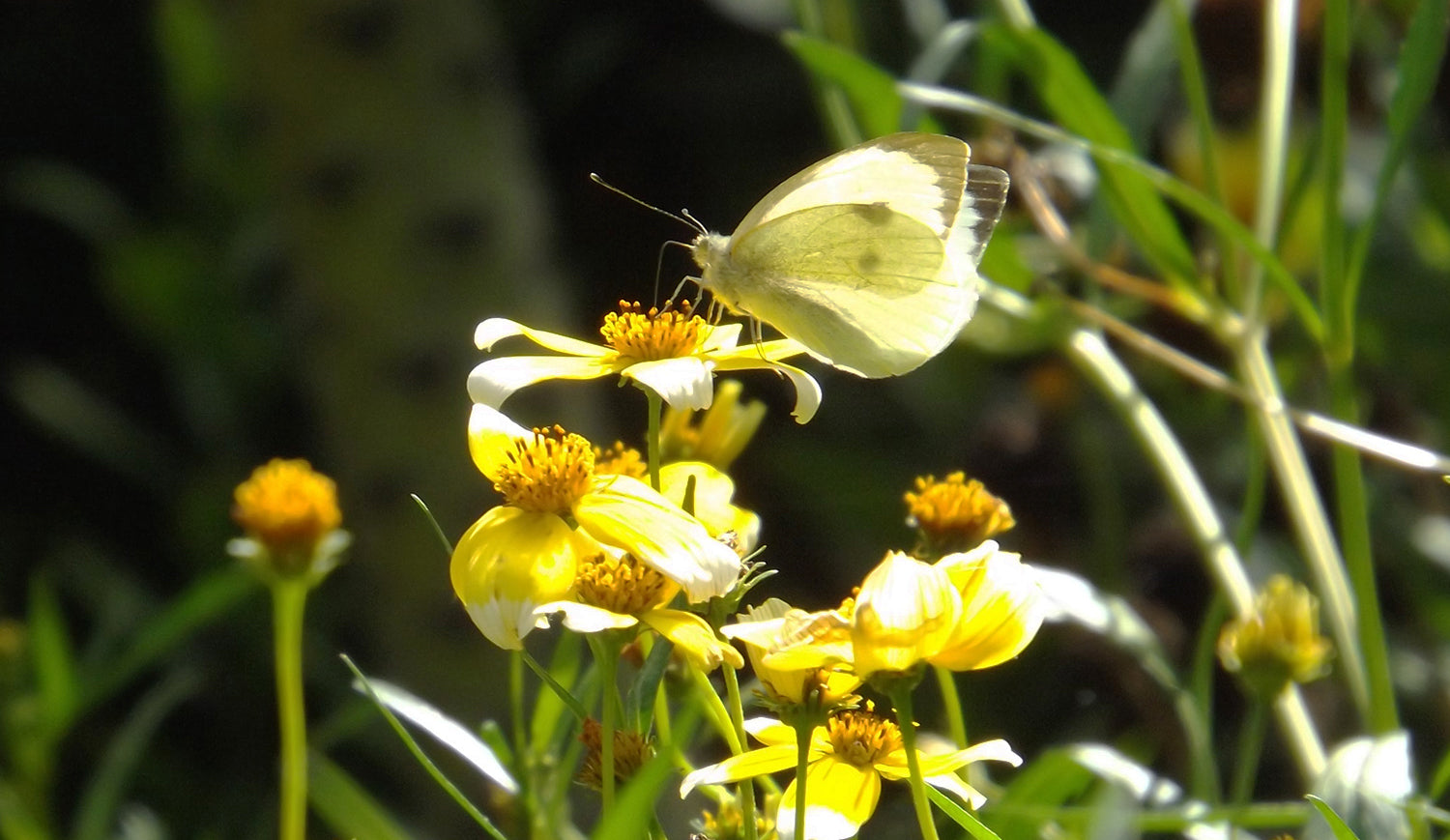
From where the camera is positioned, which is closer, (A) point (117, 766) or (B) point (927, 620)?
(B) point (927, 620)

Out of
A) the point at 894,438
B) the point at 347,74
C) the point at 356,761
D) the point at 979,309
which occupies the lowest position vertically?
the point at 356,761

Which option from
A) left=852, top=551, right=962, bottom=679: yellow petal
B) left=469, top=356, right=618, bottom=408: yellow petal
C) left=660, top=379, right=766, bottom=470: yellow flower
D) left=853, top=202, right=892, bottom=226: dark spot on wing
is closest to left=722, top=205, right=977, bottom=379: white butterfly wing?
left=853, top=202, right=892, bottom=226: dark spot on wing

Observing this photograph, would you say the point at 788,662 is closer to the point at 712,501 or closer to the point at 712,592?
the point at 712,592

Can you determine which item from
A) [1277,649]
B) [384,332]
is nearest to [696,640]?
[1277,649]

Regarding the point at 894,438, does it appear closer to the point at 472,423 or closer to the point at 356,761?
the point at 356,761

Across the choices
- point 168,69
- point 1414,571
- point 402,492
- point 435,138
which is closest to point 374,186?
point 435,138

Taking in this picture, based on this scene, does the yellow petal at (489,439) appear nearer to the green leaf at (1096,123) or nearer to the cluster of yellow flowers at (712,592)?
the cluster of yellow flowers at (712,592)
